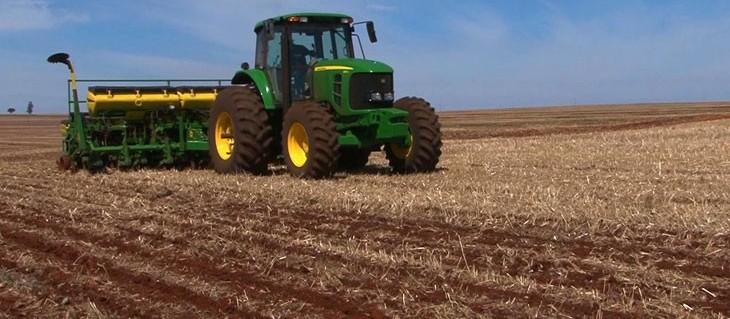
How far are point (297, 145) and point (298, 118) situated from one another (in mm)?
562

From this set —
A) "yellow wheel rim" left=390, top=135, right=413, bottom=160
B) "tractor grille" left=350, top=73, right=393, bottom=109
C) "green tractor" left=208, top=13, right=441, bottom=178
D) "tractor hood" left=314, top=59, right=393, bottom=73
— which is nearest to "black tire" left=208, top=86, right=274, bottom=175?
"green tractor" left=208, top=13, right=441, bottom=178

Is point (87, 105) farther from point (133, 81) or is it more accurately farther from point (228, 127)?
point (228, 127)

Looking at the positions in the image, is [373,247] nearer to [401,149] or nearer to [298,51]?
[401,149]

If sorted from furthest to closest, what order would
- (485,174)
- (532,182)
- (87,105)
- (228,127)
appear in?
(87,105) < (228,127) < (485,174) < (532,182)

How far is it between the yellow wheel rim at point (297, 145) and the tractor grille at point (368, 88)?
0.76m

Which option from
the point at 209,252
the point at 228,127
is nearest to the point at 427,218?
the point at 209,252

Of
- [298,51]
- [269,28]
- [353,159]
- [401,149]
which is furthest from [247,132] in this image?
[401,149]

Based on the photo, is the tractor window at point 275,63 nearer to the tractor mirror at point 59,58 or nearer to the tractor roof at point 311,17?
the tractor roof at point 311,17

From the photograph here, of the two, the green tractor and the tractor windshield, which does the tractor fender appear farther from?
the tractor windshield

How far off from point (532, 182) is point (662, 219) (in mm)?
3175

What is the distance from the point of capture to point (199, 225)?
24.0ft

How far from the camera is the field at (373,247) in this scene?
4617 millimetres

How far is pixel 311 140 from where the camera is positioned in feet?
34.5

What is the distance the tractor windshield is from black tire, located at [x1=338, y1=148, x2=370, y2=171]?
1585 mm
